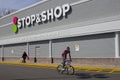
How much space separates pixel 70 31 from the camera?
3566cm

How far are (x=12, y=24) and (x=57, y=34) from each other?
16.3 m

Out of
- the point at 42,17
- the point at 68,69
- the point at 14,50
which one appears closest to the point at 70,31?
the point at 42,17

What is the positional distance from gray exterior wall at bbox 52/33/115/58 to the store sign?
3168 millimetres

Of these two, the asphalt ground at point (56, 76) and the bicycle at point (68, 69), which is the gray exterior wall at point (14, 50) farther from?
the bicycle at point (68, 69)

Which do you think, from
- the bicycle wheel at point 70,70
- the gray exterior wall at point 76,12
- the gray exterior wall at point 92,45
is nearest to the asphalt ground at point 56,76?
the bicycle wheel at point 70,70

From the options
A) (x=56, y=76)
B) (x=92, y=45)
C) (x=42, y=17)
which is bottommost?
(x=56, y=76)

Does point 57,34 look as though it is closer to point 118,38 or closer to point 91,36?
point 91,36

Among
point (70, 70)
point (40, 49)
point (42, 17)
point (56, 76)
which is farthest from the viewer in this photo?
point (40, 49)

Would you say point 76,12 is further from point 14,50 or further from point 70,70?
point 14,50

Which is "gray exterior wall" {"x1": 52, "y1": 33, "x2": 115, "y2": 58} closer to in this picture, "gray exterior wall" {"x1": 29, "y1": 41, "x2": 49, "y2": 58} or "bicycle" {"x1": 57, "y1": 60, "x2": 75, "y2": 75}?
"gray exterior wall" {"x1": 29, "y1": 41, "x2": 49, "y2": 58}

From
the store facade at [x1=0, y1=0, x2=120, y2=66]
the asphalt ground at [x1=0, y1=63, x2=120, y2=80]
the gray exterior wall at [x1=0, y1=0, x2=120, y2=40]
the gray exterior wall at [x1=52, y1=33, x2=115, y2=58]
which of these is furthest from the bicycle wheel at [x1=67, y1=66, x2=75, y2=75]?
the gray exterior wall at [x1=0, y1=0, x2=120, y2=40]

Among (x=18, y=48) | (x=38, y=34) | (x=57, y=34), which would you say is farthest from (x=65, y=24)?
(x=18, y=48)

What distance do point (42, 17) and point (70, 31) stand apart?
735 cm

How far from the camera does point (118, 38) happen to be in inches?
1133
